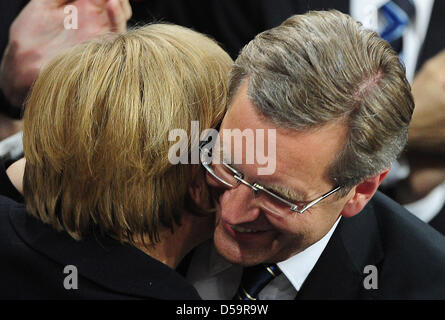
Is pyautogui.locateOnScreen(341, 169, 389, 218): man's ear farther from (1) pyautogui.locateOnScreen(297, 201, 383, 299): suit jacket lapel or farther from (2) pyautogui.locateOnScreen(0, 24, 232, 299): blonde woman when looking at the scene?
(2) pyautogui.locateOnScreen(0, 24, 232, 299): blonde woman

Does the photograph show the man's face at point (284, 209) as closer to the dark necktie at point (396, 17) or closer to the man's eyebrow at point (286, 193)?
the man's eyebrow at point (286, 193)

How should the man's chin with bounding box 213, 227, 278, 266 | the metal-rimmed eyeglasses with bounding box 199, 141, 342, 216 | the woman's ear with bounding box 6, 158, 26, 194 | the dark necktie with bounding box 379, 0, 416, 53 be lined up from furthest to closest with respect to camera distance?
the dark necktie with bounding box 379, 0, 416, 53
the woman's ear with bounding box 6, 158, 26, 194
the man's chin with bounding box 213, 227, 278, 266
the metal-rimmed eyeglasses with bounding box 199, 141, 342, 216

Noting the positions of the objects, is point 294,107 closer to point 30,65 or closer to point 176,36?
point 176,36

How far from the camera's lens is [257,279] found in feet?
4.72

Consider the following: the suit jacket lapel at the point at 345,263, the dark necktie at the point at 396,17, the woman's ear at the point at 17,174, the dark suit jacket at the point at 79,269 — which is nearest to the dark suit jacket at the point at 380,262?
the suit jacket lapel at the point at 345,263

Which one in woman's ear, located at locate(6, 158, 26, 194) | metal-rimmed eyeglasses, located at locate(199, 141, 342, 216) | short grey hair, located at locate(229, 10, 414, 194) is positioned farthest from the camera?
woman's ear, located at locate(6, 158, 26, 194)

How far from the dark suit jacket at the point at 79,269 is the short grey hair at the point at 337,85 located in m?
0.43

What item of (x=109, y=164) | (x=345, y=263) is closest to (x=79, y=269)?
(x=109, y=164)

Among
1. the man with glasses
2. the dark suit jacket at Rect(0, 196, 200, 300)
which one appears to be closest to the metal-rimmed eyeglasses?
the man with glasses

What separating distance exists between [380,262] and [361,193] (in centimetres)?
20

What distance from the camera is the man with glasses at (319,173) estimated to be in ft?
3.80

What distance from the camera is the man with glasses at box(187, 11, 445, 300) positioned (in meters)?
1.16

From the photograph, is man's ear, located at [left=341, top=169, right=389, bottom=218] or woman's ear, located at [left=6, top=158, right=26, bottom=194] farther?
woman's ear, located at [left=6, top=158, right=26, bottom=194]

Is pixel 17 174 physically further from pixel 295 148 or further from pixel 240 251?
pixel 295 148
